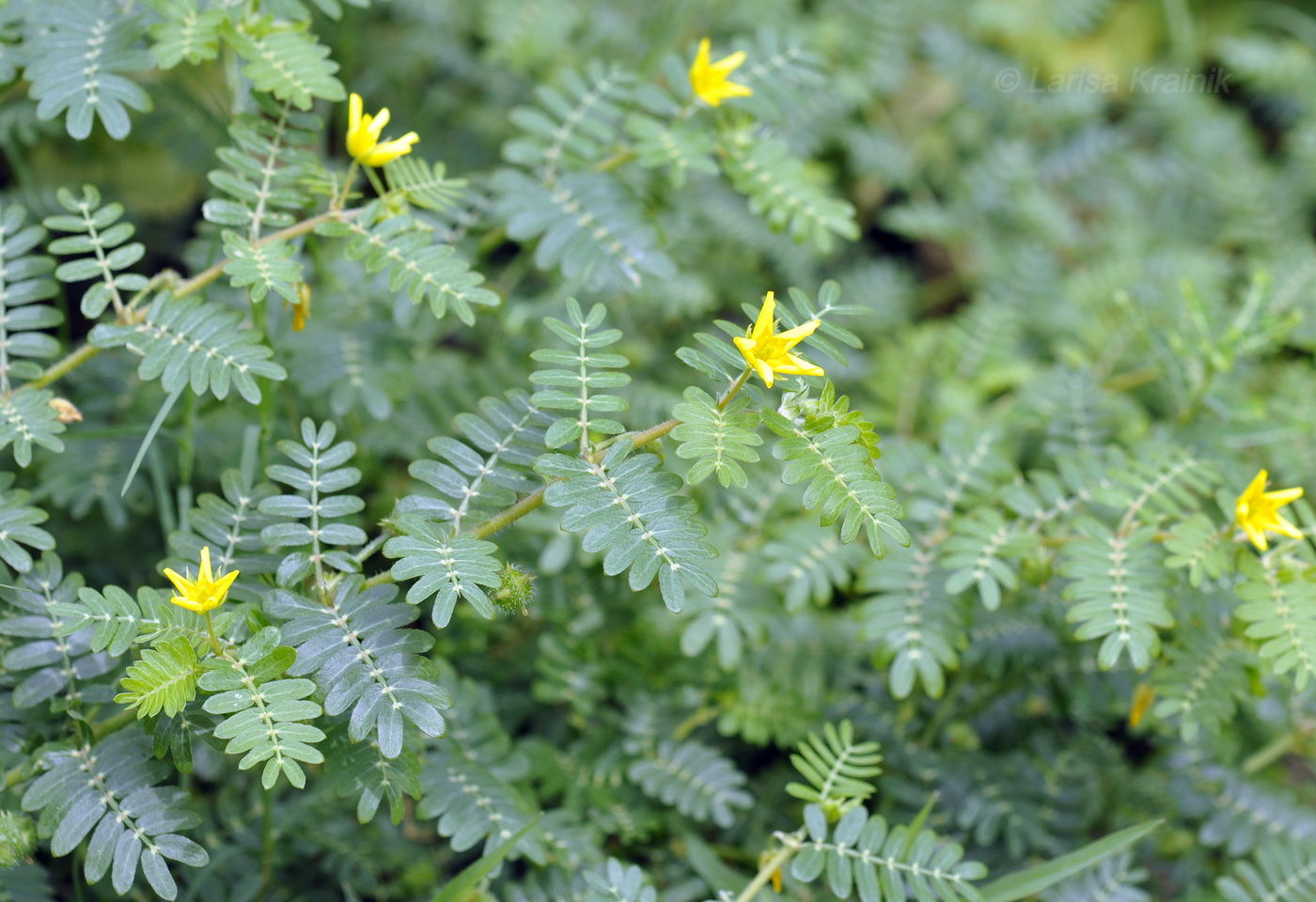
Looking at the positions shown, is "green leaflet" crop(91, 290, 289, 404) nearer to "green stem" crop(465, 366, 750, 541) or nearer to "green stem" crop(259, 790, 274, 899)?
"green stem" crop(465, 366, 750, 541)

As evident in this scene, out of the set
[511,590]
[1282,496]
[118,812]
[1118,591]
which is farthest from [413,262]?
[1282,496]

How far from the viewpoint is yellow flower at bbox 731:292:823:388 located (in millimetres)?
1430

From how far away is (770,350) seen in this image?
1458 millimetres

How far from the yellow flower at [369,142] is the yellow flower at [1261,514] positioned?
5.05ft

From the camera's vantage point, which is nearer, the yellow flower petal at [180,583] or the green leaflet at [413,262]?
the yellow flower petal at [180,583]

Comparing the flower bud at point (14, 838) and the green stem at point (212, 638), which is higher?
the green stem at point (212, 638)

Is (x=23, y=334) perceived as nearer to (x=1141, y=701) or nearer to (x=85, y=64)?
(x=85, y=64)

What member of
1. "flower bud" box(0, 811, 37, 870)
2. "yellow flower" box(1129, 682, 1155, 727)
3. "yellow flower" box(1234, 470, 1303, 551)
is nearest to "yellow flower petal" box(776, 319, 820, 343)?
"yellow flower" box(1234, 470, 1303, 551)

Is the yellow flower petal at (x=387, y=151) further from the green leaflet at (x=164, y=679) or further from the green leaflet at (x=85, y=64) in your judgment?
the green leaflet at (x=164, y=679)

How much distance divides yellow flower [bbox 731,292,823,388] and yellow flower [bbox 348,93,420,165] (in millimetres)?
668

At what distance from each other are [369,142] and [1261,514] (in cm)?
164

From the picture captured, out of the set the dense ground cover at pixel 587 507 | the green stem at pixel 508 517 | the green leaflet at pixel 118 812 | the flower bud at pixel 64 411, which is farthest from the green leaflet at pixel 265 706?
the flower bud at pixel 64 411

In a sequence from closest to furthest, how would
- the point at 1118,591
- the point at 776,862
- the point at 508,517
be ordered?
1. the point at 508,517
2. the point at 776,862
3. the point at 1118,591

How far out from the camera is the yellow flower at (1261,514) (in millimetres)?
1650
